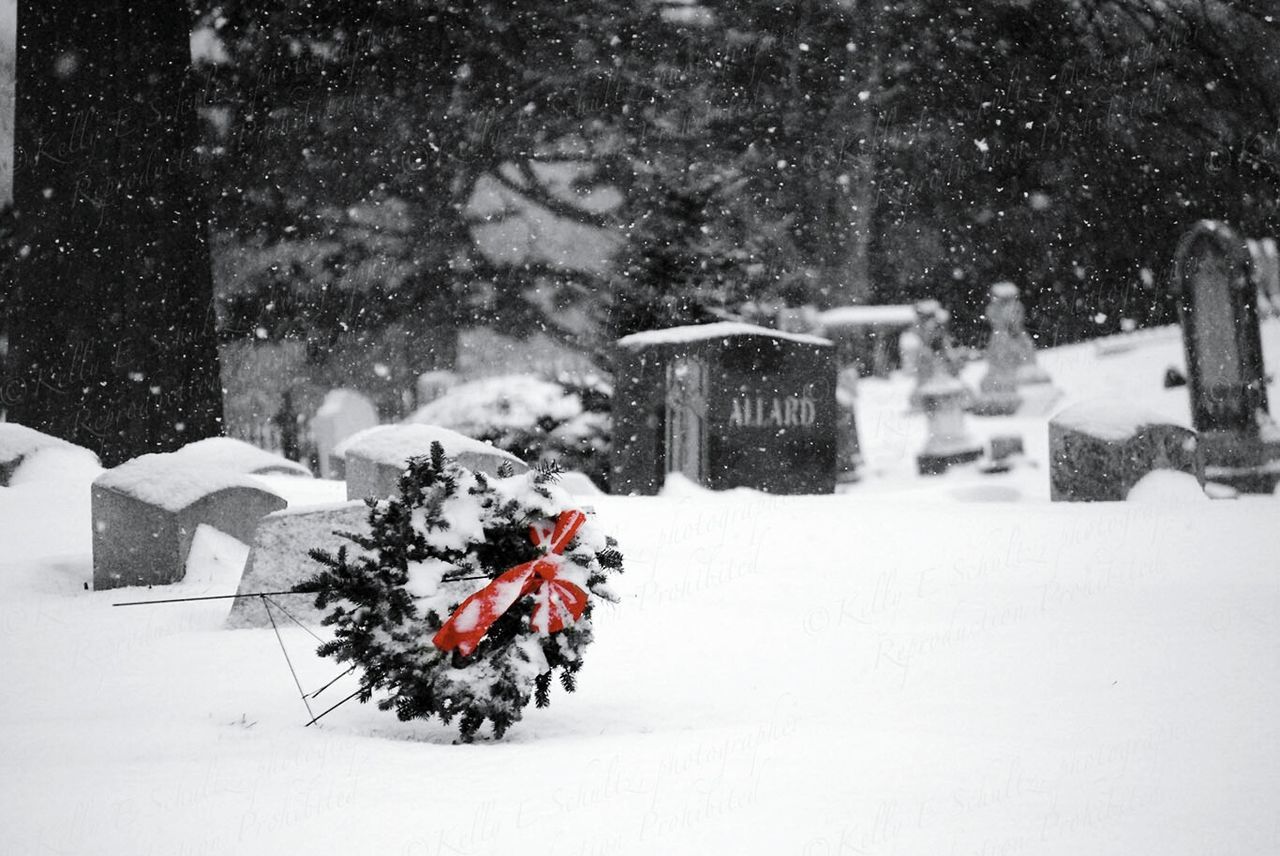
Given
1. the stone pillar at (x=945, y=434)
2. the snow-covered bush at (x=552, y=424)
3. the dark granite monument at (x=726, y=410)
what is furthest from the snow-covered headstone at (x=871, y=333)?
the dark granite monument at (x=726, y=410)

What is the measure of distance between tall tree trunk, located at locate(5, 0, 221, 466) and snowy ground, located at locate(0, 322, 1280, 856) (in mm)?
4120

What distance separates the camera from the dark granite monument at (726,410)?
12.1 meters

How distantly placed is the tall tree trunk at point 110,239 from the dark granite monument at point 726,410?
4.50m

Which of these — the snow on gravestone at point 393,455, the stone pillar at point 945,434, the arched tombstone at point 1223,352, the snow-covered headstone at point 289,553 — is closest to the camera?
the snow-covered headstone at point 289,553

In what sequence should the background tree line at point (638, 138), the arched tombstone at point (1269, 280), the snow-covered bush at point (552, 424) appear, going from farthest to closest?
1. the arched tombstone at point (1269, 280)
2. the snow-covered bush at point (552, 424)
3. the background tree line at point (638, 138)

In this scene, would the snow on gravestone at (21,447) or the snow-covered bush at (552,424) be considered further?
the snow-covered bush at (552,424)

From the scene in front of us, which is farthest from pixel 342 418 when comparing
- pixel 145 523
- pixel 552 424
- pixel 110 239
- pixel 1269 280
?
pixel 1269 280

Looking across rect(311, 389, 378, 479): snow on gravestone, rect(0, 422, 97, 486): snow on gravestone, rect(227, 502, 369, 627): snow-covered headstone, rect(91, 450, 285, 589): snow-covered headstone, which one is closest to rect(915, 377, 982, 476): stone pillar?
rect(311, 389, 378, 479): snow on gravestone

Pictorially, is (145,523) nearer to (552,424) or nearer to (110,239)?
(110,239)

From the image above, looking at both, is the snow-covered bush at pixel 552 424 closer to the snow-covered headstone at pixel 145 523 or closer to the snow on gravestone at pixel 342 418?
the snow on gravestone at pixel 342 418

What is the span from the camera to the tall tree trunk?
435 inches

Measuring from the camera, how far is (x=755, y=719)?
350 centimetres

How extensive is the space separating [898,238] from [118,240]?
537 inches

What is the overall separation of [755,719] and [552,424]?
1127 centimetres
